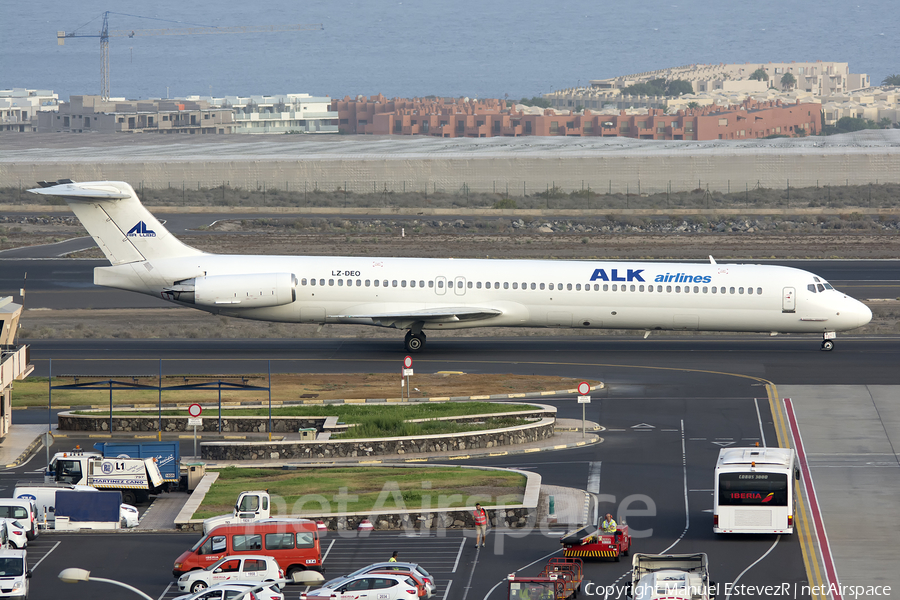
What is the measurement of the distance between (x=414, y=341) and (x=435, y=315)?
2611 millimetres

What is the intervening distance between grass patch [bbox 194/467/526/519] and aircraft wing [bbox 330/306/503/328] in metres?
16.8

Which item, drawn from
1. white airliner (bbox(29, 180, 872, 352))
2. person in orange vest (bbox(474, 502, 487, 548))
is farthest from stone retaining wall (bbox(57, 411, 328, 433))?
person in orange vest (bbox(474, 502, 487, 548))

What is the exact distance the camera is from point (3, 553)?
2484 centimetres

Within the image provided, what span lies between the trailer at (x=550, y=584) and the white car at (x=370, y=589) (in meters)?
2.07

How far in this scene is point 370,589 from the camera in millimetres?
23578

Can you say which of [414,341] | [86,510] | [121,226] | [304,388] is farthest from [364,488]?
[121,226]

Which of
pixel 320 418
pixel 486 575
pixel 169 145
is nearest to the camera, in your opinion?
pixel 486 575

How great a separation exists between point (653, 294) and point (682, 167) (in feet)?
286

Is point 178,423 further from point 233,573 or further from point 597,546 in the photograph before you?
point 597,546

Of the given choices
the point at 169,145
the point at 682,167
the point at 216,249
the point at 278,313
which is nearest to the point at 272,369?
the point at 278,313

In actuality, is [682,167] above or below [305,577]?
above

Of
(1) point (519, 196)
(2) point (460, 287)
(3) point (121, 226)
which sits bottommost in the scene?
(2) point (460, 287)

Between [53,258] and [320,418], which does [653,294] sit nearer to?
[320,418]

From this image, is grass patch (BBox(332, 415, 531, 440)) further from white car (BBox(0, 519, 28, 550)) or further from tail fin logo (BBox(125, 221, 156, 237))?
tail fin logo (BBox(125, 221, 156, 237))
